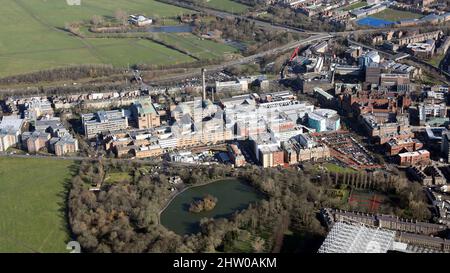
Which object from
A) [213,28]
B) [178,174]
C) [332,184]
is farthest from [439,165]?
[213,28]

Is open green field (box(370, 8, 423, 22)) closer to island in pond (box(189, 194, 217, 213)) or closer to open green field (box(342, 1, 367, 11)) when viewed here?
open green field (box(342, 1, 367, 11))

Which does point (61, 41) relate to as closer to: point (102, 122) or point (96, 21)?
point (96, 21)

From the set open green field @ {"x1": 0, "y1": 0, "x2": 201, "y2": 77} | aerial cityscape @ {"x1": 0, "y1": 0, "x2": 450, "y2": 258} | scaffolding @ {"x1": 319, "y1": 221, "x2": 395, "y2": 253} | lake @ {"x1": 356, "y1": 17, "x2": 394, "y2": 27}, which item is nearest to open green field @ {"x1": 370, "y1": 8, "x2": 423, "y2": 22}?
aerial cityscape @ {"x1": 0, "y1": 0, "x2": 450, "y2": 258}

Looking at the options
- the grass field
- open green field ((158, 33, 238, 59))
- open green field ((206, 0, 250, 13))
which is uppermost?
open green field ((206, 0, 250, 13))

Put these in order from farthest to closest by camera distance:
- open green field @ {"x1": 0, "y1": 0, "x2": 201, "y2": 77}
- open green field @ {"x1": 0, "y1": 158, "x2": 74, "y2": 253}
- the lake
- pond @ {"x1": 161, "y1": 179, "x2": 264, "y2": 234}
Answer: the lake < open green field @ {"x1": 0, "y1": 0, "x2": 201, "y2": 77} < pond @ {"x1": 161, "y1": 179, "x2": 264, "y2": 234} < open green field @ {"x1": 0, "y1": 158, "x2": 74, "y2": 253}

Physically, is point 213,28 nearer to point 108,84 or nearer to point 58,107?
point 108,84

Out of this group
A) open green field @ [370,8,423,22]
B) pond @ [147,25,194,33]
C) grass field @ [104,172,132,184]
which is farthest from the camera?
open green field @ [370,8,423,22]
